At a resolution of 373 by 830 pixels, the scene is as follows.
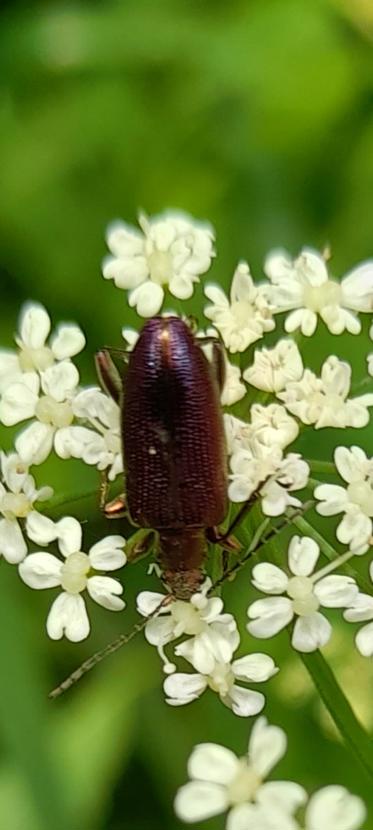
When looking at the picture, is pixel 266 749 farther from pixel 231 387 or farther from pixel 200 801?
pixel 231 387

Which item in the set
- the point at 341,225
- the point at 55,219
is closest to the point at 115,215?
the point at 55,219

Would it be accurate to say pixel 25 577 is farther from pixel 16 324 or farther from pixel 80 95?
pixel 80 95

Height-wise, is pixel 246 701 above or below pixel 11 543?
below

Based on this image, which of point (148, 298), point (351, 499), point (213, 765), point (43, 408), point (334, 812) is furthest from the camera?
point (148, 298)

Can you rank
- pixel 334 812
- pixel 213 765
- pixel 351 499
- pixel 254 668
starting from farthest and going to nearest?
pixel 351 499
pixel 254 668
pixel 213 765
pixel 334 812

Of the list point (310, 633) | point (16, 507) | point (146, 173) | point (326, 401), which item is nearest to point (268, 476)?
point (326, 401)

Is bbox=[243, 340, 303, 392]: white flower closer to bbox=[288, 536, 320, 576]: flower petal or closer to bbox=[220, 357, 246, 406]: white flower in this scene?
bbox=[220, 357, 246, 406]: white flower

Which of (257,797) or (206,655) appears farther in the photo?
(206,655)
